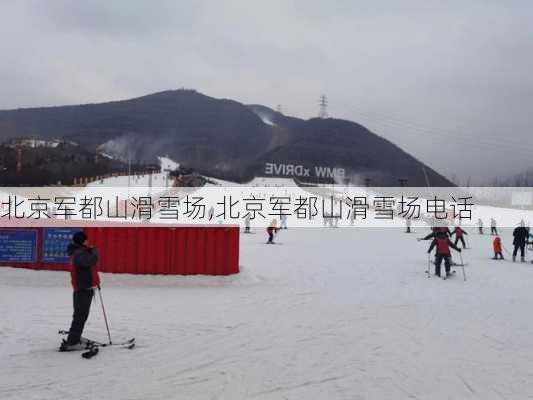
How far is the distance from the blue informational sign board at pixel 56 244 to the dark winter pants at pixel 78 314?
5.79 metres

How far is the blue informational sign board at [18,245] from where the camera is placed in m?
11.1

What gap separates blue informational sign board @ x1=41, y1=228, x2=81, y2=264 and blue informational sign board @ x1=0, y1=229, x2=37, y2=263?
23 centimetres

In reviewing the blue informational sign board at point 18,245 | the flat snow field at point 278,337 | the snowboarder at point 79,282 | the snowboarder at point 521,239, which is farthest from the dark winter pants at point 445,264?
the blue informational sign board at point 18,245

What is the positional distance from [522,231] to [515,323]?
10474mm

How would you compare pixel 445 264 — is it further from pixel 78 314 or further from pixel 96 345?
pixel 78 314

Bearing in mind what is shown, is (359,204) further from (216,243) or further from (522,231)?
(216,243)

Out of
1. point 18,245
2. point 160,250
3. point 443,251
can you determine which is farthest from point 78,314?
point 443,251

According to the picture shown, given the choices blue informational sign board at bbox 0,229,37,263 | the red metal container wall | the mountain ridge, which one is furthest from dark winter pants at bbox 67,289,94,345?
the mountain ridge

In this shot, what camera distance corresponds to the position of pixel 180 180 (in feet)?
191

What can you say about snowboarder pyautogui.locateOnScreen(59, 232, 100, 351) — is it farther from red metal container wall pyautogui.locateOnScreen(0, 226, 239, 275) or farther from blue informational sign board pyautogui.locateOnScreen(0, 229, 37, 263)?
blue informational sign board pyautogui.locateOnScreen(0, 229, 37, 263)

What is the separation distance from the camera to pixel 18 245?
36.7 ft

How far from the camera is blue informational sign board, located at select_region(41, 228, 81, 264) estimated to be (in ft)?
36.4

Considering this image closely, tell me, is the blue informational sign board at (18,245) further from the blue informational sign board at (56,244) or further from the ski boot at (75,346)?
the ski boot at (75,346)

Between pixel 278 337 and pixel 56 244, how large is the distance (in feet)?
22.9
